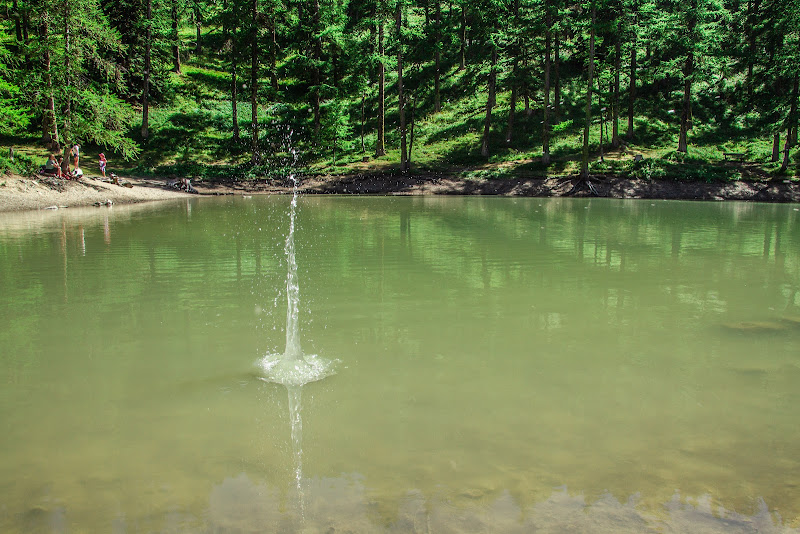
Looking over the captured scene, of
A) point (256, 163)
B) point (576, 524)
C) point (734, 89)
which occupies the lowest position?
point (576, 524)

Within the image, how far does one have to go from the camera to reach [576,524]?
400 centimetres

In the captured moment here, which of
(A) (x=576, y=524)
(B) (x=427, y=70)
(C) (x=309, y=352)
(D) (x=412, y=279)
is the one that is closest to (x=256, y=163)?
(B) (x=427, y=70)

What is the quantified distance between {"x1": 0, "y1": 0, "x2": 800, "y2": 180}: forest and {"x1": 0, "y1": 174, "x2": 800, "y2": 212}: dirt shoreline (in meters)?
1.18

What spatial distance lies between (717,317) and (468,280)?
4.25 m

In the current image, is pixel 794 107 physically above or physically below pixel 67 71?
below

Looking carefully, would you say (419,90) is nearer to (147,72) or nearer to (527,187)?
(527,187)

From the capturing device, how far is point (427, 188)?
123 feet

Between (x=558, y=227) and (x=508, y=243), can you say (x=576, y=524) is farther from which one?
(x=558, y=227)

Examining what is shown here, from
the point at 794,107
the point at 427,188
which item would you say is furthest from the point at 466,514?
the point at 794,107

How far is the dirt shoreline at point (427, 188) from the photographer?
28.6 m

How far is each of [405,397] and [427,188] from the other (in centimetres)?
3225

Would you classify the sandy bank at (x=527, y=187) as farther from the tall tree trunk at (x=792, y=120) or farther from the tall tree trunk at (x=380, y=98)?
the tall tree trunk at (x=380, y=98)

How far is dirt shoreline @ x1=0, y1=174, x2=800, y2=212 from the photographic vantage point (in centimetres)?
2859

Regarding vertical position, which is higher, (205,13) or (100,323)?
(205,13)
